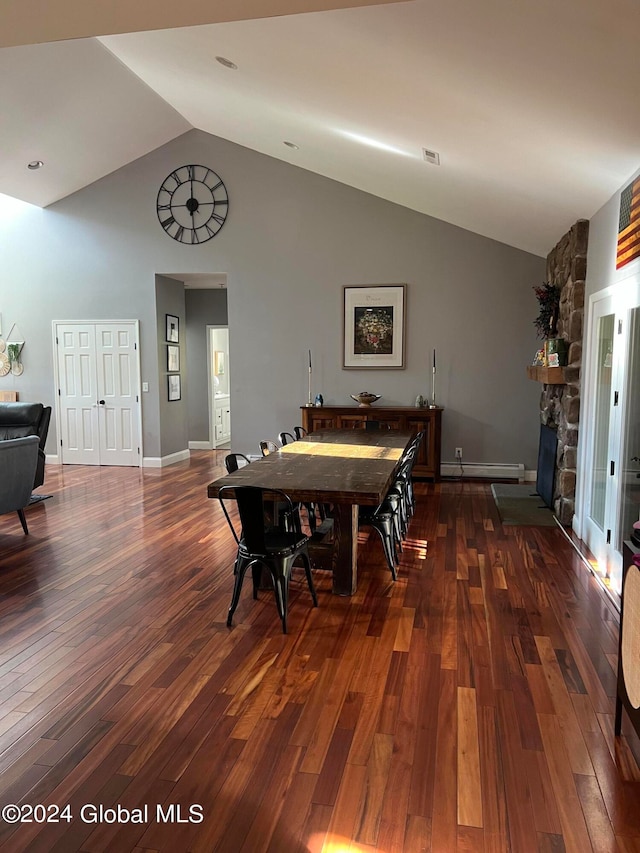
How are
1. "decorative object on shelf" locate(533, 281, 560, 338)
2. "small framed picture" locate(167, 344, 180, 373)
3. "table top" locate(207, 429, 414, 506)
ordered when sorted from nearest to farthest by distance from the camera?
"table top" locate(207, 429, 414, 506) < "decorative object on shelf" locate(533, 281, 560, 338) < "small framed picture" locate(167, 344, 180, 373)

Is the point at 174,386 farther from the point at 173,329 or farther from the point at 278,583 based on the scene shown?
the point at 278,583

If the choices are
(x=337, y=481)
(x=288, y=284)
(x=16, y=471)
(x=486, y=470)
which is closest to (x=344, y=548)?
(x=337, y=481)

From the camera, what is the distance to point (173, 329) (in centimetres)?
884

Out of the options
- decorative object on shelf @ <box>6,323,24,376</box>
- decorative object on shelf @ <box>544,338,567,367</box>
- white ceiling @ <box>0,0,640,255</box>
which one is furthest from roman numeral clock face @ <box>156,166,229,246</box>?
decorative object on shelf @ <box>544,338,567,367</box>

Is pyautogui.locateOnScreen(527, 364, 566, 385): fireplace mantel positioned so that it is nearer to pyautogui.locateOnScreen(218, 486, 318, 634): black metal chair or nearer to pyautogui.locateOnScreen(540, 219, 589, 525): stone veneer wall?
pyautogui.locateOnScreen(540, 219, 589, 525): stone veneer wall

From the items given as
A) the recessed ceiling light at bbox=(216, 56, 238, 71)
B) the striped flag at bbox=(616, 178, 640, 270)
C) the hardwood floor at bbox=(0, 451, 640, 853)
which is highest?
the recessed ceiling light at bbox=(216, 56, 238, 71)

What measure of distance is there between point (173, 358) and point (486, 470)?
15.3 ft

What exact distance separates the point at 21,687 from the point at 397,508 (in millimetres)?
2610

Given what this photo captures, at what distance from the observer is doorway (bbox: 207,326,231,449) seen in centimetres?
1015

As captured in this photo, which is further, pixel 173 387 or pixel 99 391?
pixel 173 387

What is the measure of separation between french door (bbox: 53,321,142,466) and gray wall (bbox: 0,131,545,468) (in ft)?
0.56

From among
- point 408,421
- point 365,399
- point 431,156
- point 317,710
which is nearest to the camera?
point 317,710

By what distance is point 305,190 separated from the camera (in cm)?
771

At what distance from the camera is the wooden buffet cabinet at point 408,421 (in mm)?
7254
